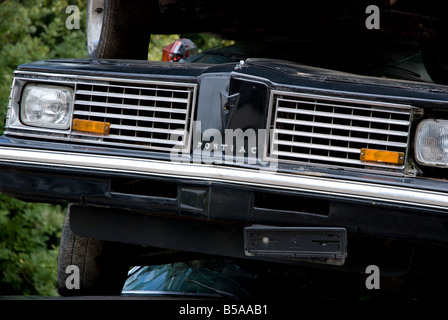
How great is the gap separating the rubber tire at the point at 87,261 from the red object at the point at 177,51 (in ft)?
5.08

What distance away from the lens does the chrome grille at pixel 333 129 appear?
8.11 ft

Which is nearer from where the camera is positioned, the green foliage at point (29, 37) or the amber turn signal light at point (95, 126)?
the amber turn signal light at point (95, 126)

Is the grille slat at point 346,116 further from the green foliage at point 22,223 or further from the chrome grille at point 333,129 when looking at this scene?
the green foliage at point 22,223

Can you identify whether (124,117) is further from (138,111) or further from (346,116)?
(346,116)

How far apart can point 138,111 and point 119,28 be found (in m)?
1.12

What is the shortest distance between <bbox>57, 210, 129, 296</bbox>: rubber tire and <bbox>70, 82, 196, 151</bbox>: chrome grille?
733 millimetres

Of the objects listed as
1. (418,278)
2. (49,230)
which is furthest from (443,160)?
(49,230)

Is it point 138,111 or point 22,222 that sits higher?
point 138,111

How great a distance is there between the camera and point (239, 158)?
2.54 meters

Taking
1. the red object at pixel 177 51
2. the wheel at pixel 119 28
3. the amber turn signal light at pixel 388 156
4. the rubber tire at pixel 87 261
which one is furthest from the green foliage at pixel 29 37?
the amber turn signal light at pixel 388 156

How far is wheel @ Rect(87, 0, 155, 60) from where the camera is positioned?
3.64 m

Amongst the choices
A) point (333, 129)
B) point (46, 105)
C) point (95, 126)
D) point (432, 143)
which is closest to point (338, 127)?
point (333, 129)

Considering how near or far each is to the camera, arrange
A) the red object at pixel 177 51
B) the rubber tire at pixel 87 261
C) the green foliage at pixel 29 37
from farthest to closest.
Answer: the green foliage at pixel 29 37 < the red object at pixel 177 51 < the rubber tire at pixel 87 261
